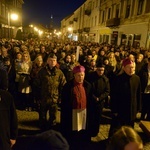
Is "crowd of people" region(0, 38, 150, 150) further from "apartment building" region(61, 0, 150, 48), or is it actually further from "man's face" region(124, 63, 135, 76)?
"apartment building" region(61, 0, 150, 48)

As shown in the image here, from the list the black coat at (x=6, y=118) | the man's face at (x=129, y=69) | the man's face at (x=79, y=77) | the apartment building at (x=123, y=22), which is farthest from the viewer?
the apartment building at (x=123, y=22)

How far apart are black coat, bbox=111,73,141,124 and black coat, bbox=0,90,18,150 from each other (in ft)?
7.74

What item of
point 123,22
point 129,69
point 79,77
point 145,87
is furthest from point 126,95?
point 123,22

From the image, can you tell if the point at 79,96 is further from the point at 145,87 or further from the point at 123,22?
the point at 123,22

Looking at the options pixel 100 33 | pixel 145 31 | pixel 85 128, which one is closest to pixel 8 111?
pixel 85 128

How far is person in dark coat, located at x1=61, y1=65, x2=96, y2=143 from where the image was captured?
452cm

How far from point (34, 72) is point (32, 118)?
132 centimetres

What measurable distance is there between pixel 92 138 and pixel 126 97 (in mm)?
1396

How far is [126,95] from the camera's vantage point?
15.6ft

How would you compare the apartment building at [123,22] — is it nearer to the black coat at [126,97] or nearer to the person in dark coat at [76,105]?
the black coat at [126,97]

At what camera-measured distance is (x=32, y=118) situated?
6379 mm

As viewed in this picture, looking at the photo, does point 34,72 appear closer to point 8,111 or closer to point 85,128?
point 85,128

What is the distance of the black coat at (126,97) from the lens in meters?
4.75

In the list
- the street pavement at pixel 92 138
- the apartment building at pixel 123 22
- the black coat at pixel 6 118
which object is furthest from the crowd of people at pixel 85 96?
the apartment building at pixel 123 22
